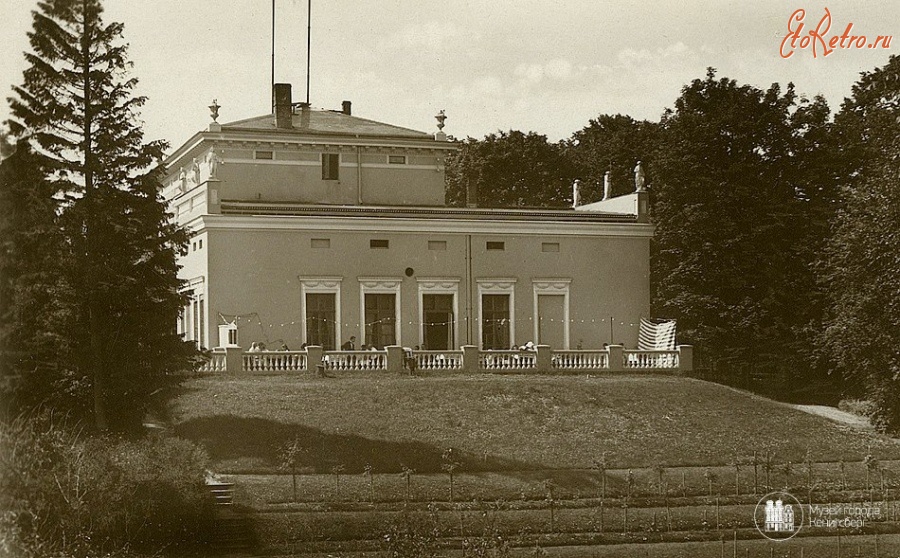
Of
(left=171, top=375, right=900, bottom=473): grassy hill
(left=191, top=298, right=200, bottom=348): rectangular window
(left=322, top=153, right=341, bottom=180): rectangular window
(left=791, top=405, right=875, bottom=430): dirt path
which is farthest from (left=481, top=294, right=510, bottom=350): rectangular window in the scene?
(left=791, top=405, right=875, bottom=430): dirt path

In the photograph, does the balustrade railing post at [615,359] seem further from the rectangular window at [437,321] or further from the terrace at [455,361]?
the rectangular window at [437,321]

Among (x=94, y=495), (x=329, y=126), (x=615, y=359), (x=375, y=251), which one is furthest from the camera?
(x=329, y=126)

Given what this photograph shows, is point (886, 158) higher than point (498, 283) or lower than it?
higher

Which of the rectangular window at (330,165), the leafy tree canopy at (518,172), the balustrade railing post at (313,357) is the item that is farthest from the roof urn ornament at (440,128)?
the leafy tree canopy at (518,172)

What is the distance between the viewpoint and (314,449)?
30.7 meters

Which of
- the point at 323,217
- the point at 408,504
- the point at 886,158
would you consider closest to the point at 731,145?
the point at 886,158

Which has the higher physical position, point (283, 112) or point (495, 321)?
point (283, 112)

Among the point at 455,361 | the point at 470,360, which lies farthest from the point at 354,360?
the point at 470,360

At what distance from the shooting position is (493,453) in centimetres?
3148

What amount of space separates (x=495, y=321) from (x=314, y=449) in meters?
13.8

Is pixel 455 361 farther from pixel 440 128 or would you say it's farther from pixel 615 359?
pixel 440 128

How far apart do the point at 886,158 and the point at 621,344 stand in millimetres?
10967

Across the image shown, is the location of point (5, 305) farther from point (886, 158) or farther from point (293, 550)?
point (886, 158)

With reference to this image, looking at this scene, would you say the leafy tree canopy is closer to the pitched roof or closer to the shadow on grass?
the pitched roof
